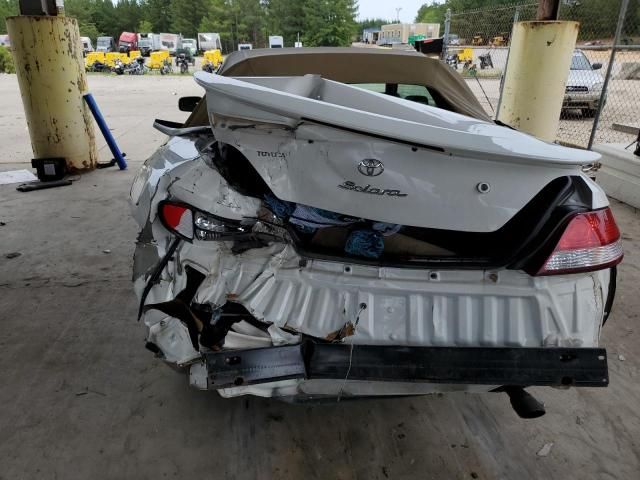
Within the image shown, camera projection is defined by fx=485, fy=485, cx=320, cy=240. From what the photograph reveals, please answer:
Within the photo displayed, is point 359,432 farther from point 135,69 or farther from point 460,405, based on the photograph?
point 135,69

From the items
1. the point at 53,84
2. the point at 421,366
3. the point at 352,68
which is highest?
the point at 352,68

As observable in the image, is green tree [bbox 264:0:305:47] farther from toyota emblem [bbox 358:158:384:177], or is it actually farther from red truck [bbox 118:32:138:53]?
toyota emblem [bbox 358:158:384:177]

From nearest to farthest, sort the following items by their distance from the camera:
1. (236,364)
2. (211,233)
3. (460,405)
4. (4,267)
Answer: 1. (236,364)
2. (211,233)
3. (460,405)
4. (4,267)

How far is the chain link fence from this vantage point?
696 centimetres

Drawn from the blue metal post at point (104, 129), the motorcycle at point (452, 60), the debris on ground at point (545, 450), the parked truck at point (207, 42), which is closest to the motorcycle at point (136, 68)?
the parked truck at point (207, 42)

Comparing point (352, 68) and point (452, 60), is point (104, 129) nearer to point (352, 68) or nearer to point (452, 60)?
point (352, 68)

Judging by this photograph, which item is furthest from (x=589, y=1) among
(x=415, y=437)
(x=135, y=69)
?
(x=135, y=69)

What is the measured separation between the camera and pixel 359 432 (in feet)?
7.32

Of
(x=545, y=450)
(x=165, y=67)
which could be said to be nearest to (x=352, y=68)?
(x=545, y=450)

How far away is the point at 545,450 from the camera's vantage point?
7.04 feet

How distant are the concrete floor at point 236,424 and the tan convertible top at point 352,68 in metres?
1.52

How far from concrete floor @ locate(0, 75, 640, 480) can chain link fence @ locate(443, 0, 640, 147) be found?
533 centimetres

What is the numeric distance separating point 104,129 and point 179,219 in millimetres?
5759

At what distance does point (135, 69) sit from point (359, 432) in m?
35.3
